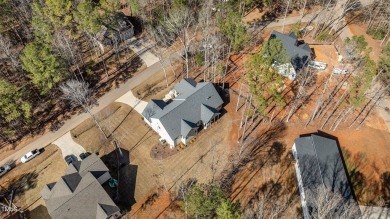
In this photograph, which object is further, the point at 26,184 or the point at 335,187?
the point at 26,184

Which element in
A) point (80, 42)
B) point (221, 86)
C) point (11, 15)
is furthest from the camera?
point (80, 42)

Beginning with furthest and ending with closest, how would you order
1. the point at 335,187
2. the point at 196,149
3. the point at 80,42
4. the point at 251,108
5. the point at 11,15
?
1. the point at 80,42
2. the point at 11,15
3. the point at 251,108
4. the point at 196,149
5. the point at 335,187

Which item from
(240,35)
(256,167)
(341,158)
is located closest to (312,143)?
(341,158)

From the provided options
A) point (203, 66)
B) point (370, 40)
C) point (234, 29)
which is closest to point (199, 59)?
point (203, 66)

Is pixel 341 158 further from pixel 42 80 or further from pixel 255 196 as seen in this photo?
pixel 42 80

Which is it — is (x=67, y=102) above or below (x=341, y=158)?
above

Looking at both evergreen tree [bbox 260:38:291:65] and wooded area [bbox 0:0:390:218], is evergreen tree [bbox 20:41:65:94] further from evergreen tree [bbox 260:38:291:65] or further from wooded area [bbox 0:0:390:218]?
evergreen tree [bbox 260:38:291:65]

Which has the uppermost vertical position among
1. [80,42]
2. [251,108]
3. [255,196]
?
[80,42]
